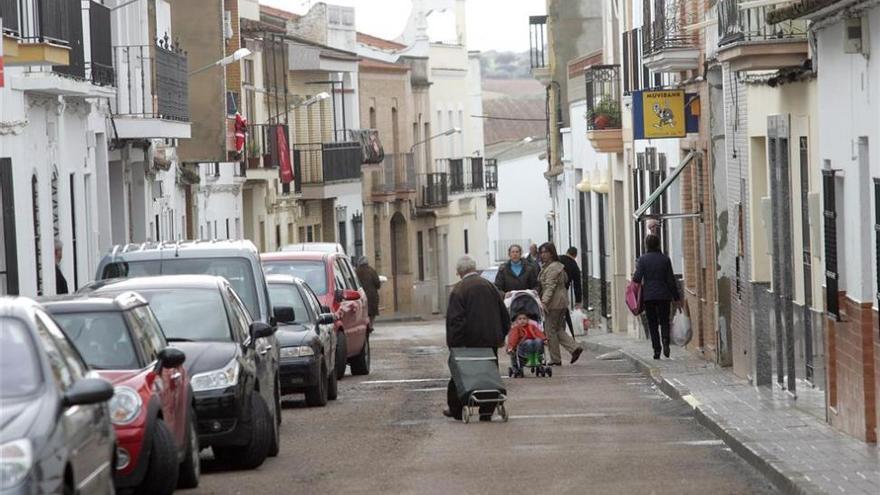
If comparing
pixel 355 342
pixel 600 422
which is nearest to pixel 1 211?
pixel 355 342

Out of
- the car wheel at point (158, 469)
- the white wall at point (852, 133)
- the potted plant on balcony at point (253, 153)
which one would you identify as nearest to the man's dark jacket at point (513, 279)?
the white wall at point (852, 133)

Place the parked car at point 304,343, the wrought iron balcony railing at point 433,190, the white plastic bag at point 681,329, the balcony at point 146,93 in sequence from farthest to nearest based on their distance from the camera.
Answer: the wrought iron balcony railing at point 433,190
the balcony at point 146,93
the white plastic bag at point 681,329
the parked car at point 304,343

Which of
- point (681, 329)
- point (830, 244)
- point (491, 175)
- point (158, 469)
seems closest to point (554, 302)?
point (681, 329)

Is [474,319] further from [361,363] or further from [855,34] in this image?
[361,363]

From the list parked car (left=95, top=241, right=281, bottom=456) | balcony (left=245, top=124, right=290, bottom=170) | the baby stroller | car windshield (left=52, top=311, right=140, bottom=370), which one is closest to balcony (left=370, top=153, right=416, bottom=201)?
balcony (left=245, top=124, right=290, bottom=170)

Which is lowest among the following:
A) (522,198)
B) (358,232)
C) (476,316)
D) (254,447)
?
(254,447)

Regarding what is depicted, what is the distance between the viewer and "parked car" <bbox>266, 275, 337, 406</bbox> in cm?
2256

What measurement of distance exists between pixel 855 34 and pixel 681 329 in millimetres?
12347

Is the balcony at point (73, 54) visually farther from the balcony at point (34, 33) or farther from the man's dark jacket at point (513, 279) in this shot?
the man's dark jacket at point (513, 279)

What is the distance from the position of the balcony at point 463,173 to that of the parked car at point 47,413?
69456 mm

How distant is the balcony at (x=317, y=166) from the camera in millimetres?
61906

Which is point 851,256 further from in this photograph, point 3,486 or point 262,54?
point 262,54

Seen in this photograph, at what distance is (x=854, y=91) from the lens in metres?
16.3

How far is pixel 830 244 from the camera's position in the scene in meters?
17.4
